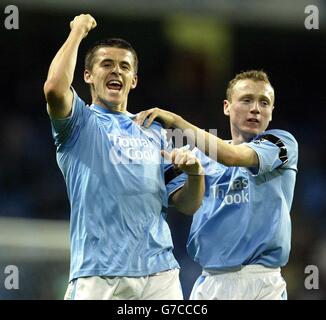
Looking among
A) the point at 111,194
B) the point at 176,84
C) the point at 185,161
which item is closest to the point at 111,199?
the point at 111,194

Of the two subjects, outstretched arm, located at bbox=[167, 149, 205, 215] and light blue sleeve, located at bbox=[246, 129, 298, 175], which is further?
light blue sleeve, located at bbox=[246, 129, 298, 175]

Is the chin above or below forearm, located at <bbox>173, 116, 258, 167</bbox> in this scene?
above

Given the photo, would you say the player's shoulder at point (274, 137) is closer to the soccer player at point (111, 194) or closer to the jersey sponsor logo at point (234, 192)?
the jersey sponsor logo at point (234, 192)

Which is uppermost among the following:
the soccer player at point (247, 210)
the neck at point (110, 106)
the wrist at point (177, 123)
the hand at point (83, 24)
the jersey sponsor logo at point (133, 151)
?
the hand at point (83, 24)

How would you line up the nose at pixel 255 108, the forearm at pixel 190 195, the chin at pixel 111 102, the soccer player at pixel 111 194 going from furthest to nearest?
the nose at pixel 255 108 < the chin at pixel 111 102 < the forearm at pixel 190 195 < the soccer player at pixel 111 194

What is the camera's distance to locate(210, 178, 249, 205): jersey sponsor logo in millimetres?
4707

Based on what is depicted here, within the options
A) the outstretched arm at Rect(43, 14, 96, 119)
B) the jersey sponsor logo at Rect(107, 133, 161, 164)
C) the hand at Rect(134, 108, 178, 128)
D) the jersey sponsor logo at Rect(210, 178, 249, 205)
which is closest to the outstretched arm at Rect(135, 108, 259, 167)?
the hand at Rect(134, 108, 178, 128)

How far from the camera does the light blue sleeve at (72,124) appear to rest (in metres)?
4.10

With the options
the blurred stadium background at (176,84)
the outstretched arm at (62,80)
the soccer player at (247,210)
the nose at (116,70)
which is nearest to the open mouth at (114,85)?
the nose at (116,70)

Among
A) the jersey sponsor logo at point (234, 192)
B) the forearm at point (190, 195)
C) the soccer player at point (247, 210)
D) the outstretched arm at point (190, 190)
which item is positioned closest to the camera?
the outstretched arm at point (190, 190)

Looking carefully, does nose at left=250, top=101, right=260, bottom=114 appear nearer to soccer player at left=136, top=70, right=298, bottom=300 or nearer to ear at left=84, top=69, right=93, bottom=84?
soccer player at left=136, top=70, right=298, bottom=300

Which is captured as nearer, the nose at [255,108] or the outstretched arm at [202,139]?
the outstretched arm at [202,139]

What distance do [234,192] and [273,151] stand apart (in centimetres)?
33
